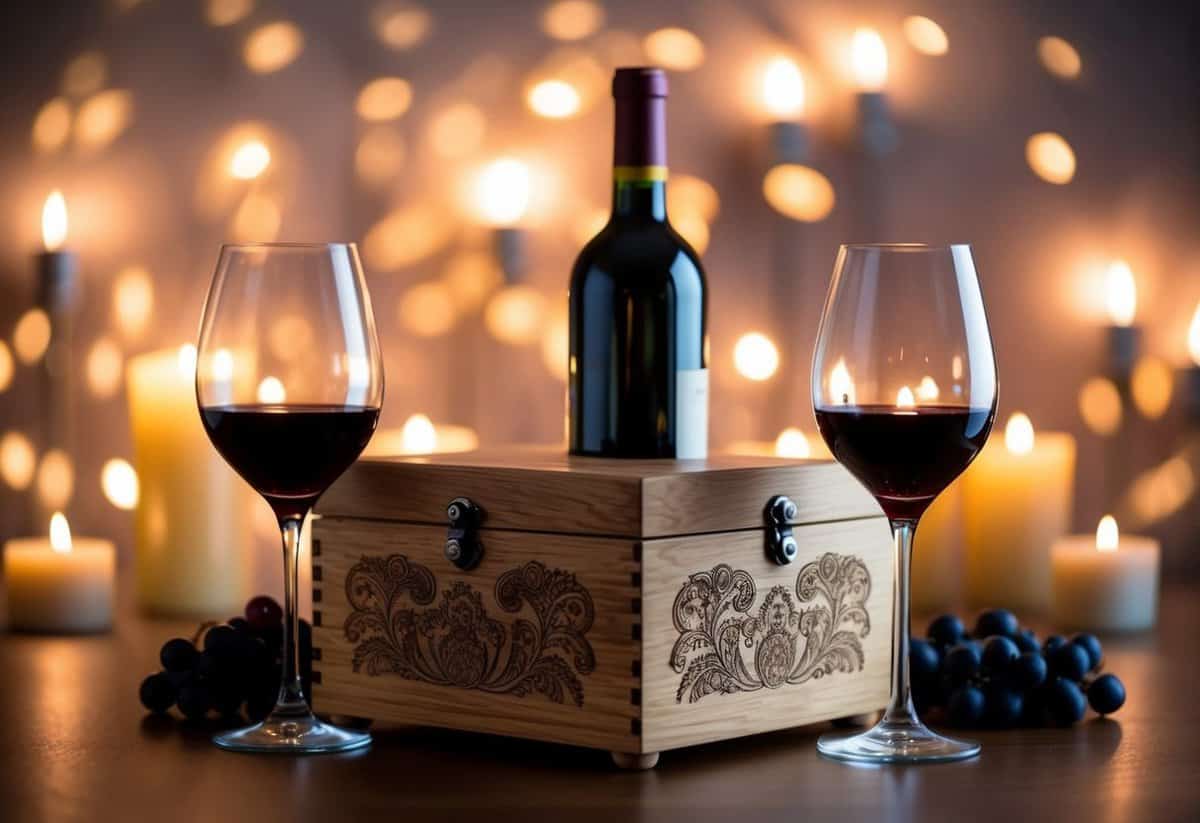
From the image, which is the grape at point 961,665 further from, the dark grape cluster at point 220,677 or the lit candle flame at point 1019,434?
the lit candle flame at point 1019,434

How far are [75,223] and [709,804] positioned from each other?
3.64 feet

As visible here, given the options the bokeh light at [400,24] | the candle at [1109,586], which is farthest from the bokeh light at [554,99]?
the candle at [1109,586]

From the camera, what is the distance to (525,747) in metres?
1.09

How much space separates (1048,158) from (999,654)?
0.93 meters

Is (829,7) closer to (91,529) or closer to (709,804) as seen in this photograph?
(91,529)

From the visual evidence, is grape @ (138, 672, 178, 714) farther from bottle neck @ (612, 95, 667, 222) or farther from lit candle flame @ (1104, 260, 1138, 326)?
lit candle flame @ (1104, 260, 1138, 326)

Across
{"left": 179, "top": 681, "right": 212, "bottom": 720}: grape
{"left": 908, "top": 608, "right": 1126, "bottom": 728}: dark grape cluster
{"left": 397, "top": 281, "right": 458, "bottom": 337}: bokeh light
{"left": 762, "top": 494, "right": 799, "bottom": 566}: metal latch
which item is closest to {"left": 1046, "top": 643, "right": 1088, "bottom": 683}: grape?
{"left": 908, "top": 608, "right": 1126, "bottom": 728}: dark grape cluster

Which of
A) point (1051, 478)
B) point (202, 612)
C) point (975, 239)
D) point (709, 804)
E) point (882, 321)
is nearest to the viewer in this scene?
point (709, 804)

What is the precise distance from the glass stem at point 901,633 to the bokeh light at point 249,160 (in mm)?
979

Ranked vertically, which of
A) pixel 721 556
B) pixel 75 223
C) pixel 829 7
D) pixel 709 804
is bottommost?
pixel 709 804

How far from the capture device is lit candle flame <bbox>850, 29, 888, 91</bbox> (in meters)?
1.96

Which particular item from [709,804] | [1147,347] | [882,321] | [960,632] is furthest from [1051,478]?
[709,804]

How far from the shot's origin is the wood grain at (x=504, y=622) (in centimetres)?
102

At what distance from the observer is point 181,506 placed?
66.6 inches
